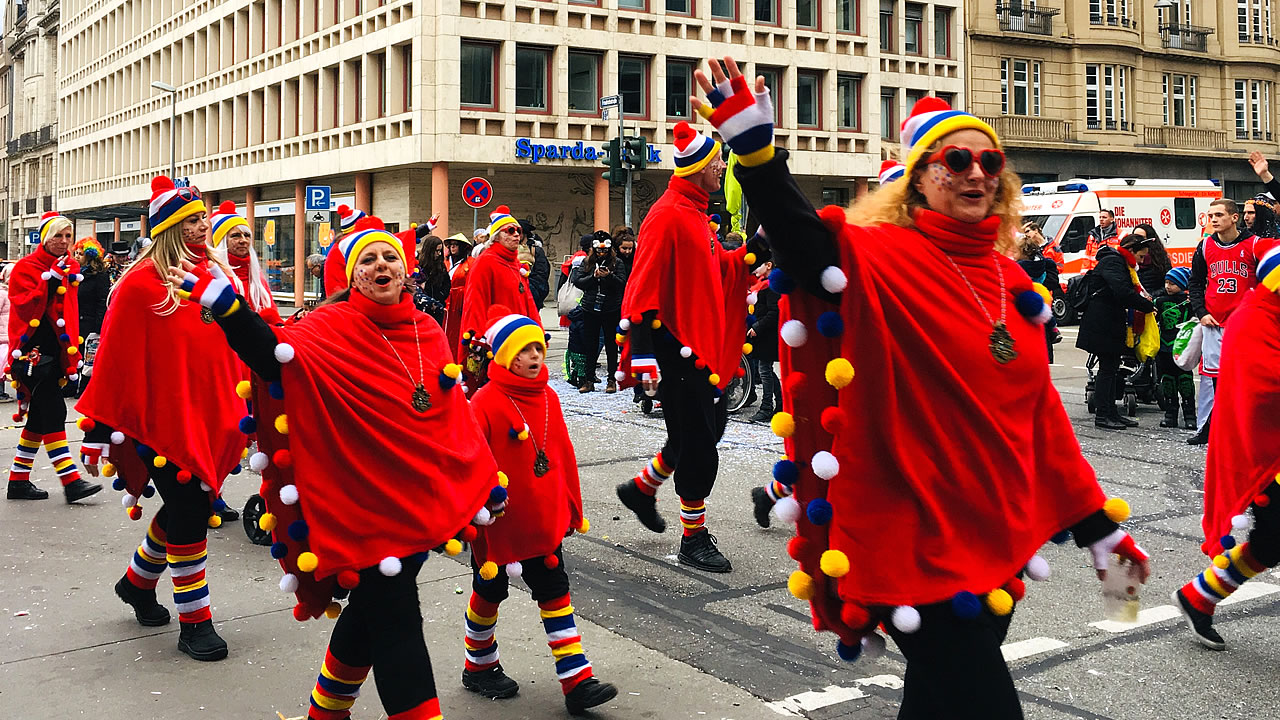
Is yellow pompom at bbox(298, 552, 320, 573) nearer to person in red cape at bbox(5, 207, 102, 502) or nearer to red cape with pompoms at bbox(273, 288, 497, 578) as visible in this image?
red cape with pompoms at bbox(273, 288, 497, 578)

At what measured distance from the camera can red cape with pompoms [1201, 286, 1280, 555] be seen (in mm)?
4910

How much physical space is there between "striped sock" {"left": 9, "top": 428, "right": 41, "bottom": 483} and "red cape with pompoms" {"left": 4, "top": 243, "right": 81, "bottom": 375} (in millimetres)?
527

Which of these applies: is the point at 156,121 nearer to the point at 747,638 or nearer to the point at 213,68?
the point at 213,68

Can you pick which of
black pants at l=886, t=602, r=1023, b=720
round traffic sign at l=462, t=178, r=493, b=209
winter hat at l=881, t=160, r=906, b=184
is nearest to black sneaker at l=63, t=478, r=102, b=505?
winter hat at l=881, t=160, r=906, b=184

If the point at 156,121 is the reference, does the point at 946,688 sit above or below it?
below

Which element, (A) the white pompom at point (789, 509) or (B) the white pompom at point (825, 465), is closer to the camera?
(B) the white pompom at point (825, 465)

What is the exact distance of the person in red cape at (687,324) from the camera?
6.47m

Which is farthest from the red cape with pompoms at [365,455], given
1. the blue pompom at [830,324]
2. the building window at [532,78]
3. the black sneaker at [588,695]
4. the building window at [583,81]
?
the building window at [583,81]

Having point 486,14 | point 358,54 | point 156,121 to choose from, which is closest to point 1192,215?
point 486,14

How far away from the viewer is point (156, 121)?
54094mm

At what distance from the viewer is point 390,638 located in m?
3.66

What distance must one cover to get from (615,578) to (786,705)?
2.01 m

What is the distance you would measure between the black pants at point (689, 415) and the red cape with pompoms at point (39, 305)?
492cm

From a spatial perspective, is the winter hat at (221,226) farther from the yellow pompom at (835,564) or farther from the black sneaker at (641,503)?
the yellow pompom at (835,564)
